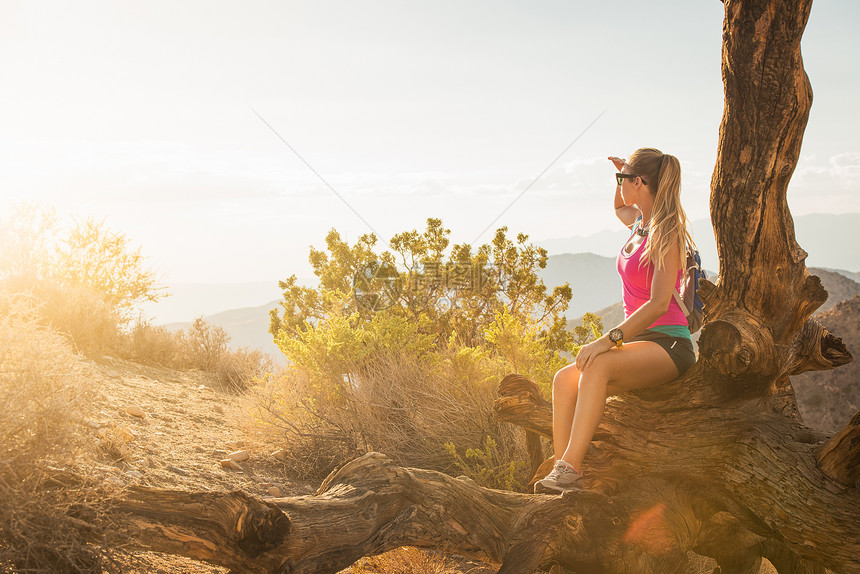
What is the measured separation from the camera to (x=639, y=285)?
3.59 meters

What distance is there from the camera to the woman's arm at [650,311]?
328 centimetres

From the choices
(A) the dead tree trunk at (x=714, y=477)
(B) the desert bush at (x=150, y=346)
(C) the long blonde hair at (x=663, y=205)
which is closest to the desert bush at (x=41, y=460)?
(A) the dead tree trunk at (x=714, y=477)

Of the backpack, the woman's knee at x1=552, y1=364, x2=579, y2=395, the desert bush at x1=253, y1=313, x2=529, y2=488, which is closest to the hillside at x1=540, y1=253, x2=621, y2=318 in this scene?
the desert bush at x1=253, y1=313, x2=529, y2=488

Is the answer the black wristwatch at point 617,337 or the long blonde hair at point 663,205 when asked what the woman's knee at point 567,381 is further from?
the long blonde hair at point 663,205

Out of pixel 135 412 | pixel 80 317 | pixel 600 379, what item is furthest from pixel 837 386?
pixel 80 317

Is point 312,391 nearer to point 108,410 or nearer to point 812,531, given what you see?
point 108,410

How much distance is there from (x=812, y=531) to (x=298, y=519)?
2483 millimetres

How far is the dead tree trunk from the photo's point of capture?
2678mm

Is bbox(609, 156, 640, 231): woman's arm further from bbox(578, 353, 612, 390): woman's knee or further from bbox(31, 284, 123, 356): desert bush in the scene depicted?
bbox(31, 284, 123, 356): desert bush

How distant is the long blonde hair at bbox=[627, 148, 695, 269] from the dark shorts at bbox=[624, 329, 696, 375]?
441 mm

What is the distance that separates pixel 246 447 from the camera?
18.6ft

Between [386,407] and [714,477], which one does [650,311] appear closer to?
[714,477]

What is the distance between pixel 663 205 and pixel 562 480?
5.77 ft

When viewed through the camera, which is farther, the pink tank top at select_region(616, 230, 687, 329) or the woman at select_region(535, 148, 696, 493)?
the pink tank top at select_region(616, 230, 687, 329)
